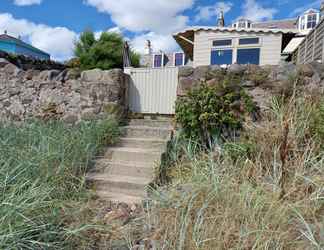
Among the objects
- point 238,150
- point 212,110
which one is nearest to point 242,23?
point 212,110

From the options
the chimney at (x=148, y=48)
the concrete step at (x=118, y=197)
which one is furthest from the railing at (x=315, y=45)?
the chimney at (x=148, y=48)

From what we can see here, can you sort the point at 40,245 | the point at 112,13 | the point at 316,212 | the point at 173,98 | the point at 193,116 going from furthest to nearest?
the point at 112,13, the point at 173,98, the point at 193,116, the point at 316,212, the point at 40,245

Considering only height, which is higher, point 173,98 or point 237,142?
Answer: point 173,98

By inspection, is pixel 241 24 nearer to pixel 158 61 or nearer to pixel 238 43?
pixel 158 61

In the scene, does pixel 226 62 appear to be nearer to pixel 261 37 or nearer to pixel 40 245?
pixel 261 37

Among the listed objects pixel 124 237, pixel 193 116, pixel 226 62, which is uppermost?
pixel 226 62

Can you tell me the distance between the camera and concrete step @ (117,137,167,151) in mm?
3965

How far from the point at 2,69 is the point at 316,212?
619cm

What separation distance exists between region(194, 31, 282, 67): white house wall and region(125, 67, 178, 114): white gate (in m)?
4.14

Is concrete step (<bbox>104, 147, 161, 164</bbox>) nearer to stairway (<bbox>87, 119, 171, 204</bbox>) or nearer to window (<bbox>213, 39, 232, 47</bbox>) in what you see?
stairway (<bbox>87, 119, 171, 204</bbox>)

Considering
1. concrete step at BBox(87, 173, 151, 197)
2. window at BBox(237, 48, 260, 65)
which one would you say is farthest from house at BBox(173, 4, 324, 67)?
concrete step at BBox(87, 173, 151, 197)

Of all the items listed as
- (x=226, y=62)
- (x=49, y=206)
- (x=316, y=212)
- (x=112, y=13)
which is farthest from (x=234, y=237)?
(x=112, y=13)

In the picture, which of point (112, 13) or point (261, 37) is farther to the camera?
point (112, 13)

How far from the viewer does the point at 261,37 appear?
26.6ft
